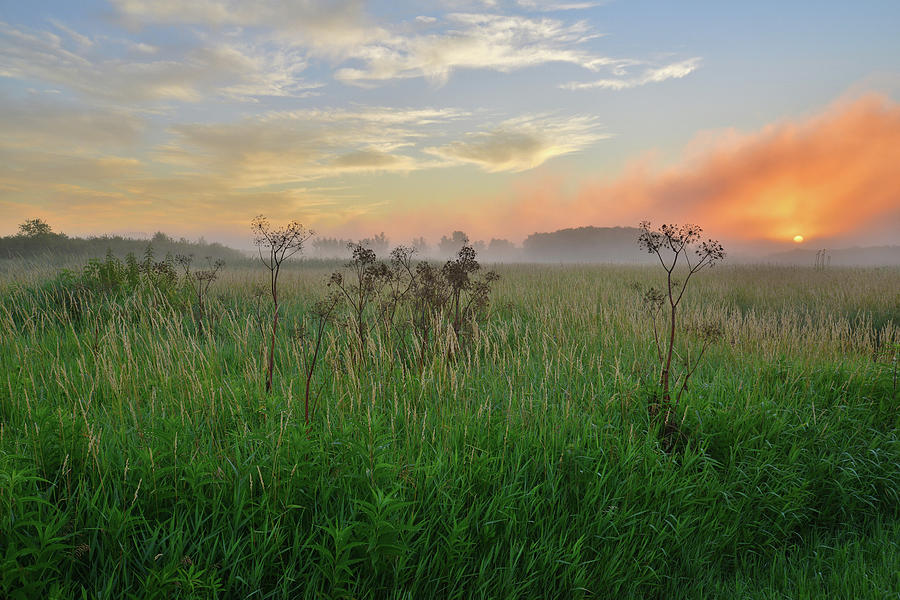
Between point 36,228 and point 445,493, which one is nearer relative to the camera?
point 445,493

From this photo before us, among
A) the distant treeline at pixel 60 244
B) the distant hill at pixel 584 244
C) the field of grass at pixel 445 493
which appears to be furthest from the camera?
the distant hill at pixel 584 244

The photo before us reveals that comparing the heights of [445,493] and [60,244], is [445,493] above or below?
below

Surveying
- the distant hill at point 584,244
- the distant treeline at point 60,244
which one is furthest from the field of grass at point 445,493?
the distant hill at point 584,244

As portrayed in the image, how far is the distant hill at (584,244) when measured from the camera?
167 metres

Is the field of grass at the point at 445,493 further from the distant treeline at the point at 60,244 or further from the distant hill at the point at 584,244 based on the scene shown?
the distant hill at the point at 584,244

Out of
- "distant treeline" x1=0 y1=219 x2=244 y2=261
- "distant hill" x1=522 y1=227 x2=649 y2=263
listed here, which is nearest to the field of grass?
"distant treeline" x1=0 y1=219 x2=244 y2=261

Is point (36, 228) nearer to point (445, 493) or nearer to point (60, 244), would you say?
point (60, 244)

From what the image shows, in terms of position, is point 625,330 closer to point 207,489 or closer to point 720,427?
point 720,427

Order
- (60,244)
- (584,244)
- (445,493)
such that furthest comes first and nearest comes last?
1. (584,244)
2. (60,244)
3. (445,493)

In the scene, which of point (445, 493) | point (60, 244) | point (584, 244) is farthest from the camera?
point (584, 244)

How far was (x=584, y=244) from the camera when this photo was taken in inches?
6964

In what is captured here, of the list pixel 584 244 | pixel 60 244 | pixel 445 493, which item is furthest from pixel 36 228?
pixel 584 244

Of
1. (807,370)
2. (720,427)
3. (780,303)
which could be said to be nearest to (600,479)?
(720,427)

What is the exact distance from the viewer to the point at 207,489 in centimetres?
301
